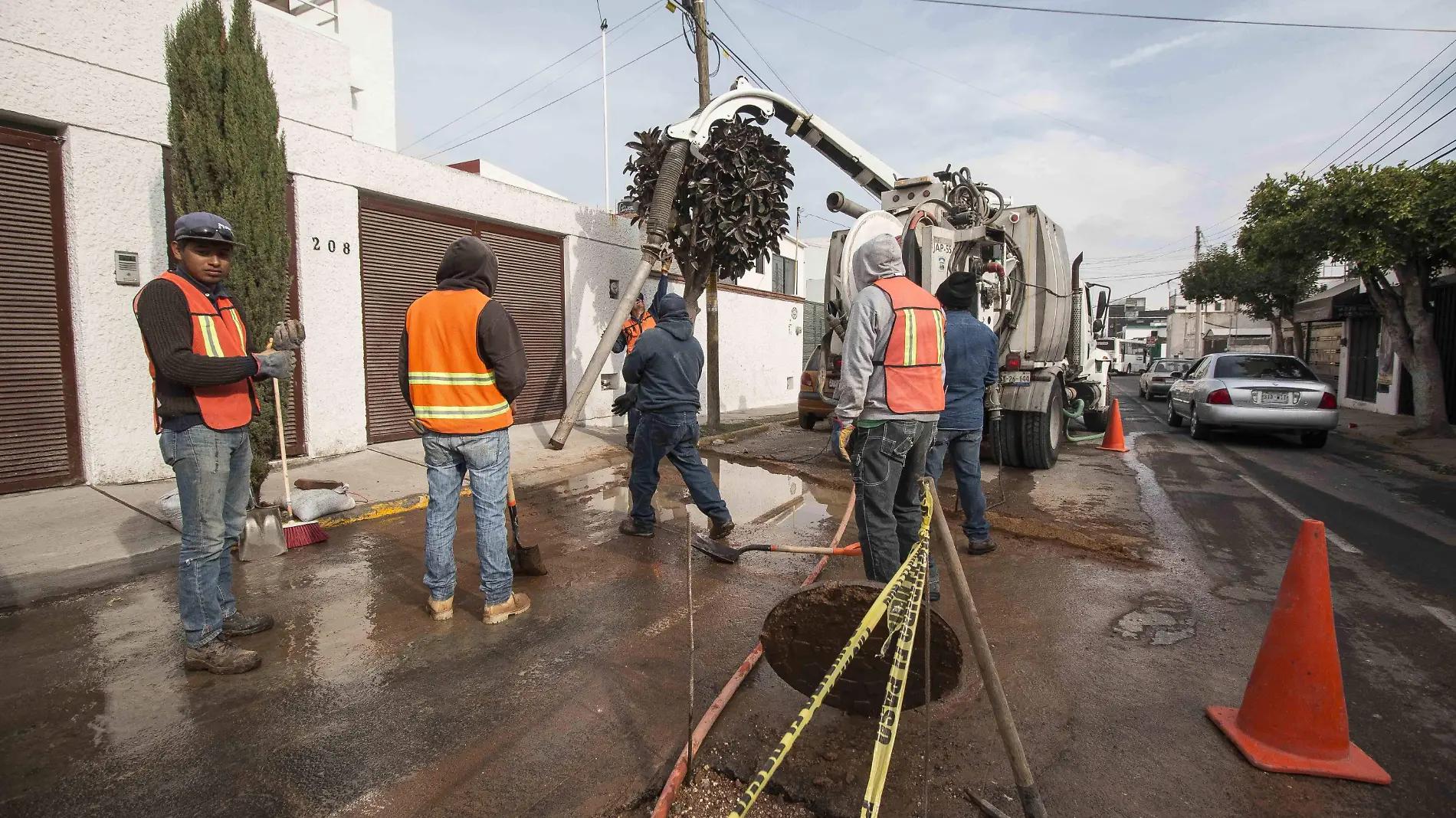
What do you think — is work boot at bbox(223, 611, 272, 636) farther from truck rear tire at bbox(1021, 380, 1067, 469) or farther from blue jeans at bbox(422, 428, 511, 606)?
truck rear tire at bbox(1021, 380, 1067, 469)

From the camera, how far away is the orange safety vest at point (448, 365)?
3.60 metres

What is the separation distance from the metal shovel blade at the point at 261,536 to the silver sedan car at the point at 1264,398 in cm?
1212

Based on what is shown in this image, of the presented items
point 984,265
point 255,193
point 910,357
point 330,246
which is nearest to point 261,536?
point 255,193

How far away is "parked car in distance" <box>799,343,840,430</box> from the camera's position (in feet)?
34.5

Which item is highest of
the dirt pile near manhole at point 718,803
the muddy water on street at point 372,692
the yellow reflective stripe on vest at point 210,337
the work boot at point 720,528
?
the yellow reflective stripe on vest at point 210,337

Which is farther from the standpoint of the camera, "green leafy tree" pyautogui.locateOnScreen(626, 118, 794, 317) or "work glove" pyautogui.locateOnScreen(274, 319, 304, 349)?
"green leafy tree" pyautogui.locateOnScreen(626, 118, 794, 317)

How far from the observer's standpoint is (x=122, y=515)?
17.4ft

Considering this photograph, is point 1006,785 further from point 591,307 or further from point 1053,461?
point 591,307

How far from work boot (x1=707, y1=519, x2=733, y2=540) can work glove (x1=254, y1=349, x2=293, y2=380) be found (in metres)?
2.97

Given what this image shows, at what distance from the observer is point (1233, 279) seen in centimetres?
2498

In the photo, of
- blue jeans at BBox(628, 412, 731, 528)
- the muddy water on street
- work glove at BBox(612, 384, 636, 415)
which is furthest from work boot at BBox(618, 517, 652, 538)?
work glove at BBox(612, 384, 636, 415)

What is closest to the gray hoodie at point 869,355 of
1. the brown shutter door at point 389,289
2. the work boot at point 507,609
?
the work boot at point 507,609

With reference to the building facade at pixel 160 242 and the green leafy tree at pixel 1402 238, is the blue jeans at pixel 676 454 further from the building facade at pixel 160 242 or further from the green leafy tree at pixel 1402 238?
the green leafy tree at pixel 1402 238

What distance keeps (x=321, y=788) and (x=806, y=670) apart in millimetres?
1704
